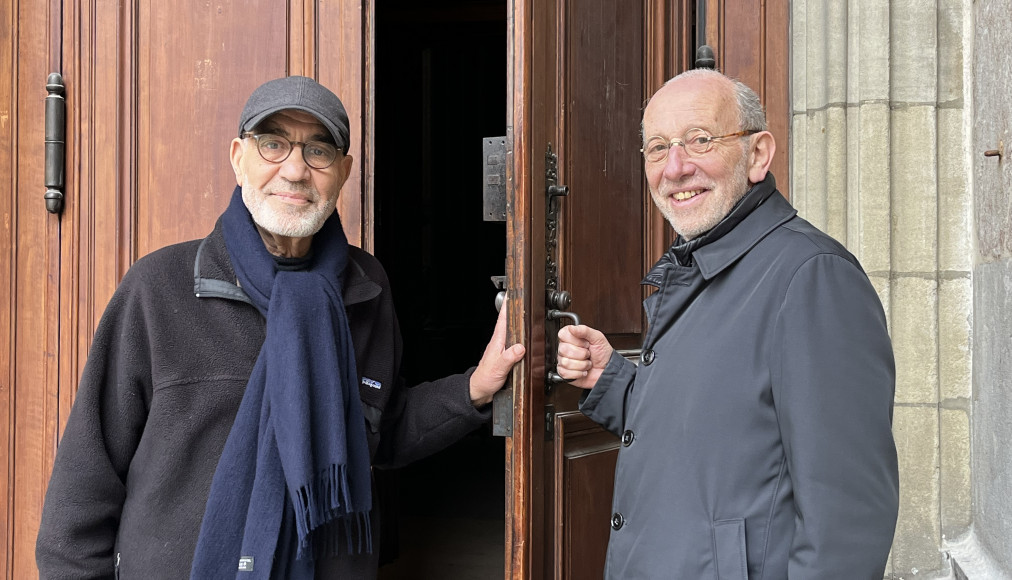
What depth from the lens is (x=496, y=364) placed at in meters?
2.12

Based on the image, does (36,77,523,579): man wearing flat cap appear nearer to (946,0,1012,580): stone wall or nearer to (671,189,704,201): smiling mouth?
(671,189,704,201): smiling mouth

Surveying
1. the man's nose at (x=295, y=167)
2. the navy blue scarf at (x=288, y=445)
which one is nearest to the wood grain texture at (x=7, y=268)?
the navy blue scarf at (x=288, y=445)

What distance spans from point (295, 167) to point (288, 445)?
67 centimetres

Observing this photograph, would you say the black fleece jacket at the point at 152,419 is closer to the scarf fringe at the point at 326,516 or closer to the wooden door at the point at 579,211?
the scarf fringe at the point at 326,516

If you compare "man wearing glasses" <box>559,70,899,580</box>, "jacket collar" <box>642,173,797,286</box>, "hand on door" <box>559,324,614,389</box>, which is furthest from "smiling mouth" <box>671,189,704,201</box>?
"hand on door" <box>559,324,614,389</box>

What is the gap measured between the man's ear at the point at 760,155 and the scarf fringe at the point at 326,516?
1.13 metres

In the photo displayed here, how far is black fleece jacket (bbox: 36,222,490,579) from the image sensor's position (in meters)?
1.86

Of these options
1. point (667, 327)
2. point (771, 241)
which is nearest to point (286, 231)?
point (667, 327)

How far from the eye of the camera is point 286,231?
6.59ft

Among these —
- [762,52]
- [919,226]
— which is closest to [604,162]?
[762,52]

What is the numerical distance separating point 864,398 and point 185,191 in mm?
2315

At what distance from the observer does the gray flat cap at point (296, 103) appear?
1.96 metres

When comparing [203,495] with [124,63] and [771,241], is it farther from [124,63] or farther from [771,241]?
[124,63]

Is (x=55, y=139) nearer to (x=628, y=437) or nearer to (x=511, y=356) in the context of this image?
(x=511, y=356)
